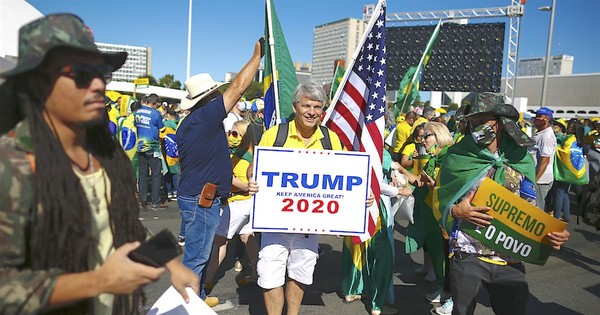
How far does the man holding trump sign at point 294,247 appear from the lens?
3.63 m

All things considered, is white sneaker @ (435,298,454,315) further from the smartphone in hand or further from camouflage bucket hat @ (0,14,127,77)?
camouflage bucket hat @ (0,14,127,77)

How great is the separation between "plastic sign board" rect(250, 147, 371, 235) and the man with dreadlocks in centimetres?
191

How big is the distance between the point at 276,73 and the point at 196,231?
1778 mm

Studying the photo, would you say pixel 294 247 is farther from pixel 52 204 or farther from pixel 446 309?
pixel 52 204

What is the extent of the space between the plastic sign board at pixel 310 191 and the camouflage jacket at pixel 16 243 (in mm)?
2146

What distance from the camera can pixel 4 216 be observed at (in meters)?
1.29

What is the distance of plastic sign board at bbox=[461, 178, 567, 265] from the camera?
9.53 ft

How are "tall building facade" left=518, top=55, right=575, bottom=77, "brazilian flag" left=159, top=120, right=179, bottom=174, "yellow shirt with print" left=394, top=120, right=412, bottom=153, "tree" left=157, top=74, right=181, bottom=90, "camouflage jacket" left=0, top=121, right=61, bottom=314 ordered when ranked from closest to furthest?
1. "camouflage jacket" left=0, top=121, right=61, bottom=314
2. "yellow shirt with print" left=394, top=120, right=412, bottom=153
3. "brazilian flag" left=159, top=120, right=179, bottom=174
4. "tree" left=157, top=74, right=181, bottom=90
5. "tall building facade" left=518, top=55, right=575, bottom=77

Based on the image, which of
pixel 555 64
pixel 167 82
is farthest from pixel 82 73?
pixel 555 64

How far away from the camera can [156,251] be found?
4.88 feet

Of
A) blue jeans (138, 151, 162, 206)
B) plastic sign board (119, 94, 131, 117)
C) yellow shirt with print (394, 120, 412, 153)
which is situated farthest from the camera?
plastic sign board (119, 94, 131, 117)

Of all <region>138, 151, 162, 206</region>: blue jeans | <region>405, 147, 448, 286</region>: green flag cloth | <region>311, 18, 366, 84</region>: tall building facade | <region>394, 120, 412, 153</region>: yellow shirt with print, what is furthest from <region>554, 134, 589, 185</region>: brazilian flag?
<region>311, 18, 366, 84</region>: tall building facade

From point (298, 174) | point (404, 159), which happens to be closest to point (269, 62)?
point (298, 174)

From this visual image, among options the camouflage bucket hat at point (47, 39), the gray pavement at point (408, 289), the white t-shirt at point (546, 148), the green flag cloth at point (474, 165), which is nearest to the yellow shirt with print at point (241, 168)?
the gray pavement at point (408, 289)
